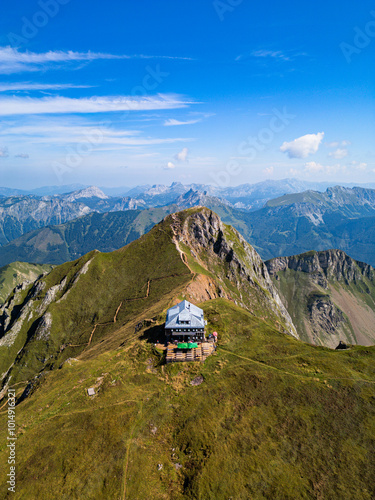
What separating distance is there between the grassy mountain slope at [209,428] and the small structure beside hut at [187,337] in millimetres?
3057

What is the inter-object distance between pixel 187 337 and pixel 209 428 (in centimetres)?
2554

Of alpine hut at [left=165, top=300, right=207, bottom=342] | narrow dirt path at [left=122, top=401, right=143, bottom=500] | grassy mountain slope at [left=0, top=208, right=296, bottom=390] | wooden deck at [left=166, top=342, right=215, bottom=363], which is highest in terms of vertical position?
alpine hut at [left=165, top=300, right=207, bottom=342]

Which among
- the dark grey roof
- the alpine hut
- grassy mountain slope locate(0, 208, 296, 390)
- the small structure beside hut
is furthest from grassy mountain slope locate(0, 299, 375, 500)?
grassy mountain slope locate(0, 208, 296, 390)

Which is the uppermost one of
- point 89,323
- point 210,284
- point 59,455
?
point 59,455

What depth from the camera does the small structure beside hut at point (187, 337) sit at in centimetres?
6894

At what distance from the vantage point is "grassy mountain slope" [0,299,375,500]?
4262 cm

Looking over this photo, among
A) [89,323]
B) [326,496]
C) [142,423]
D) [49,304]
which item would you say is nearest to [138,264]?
[89,323]

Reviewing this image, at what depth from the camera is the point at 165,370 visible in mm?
66500

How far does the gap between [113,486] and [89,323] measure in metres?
138

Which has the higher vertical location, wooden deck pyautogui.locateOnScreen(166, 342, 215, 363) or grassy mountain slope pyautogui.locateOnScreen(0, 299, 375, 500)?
wooden deck pyautogui.locateOnScreen(166, 342, 215, 363)

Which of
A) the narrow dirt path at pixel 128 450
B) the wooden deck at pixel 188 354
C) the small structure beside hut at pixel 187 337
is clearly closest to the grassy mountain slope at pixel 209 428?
the narrow dirt path at pixel 128 450

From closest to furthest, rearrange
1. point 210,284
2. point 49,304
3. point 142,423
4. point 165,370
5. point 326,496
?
1. point 326,496
2. point 142,423
3. point 165,370
4. point 210,284
5. point 49,304

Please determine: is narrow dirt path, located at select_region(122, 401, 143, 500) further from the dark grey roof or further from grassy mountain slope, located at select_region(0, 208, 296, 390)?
grassy mountain slope, located at select_region(0, 208, 296, 390)

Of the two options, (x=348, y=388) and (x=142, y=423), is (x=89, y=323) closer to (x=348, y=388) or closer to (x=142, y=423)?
(x=142, y=423)
